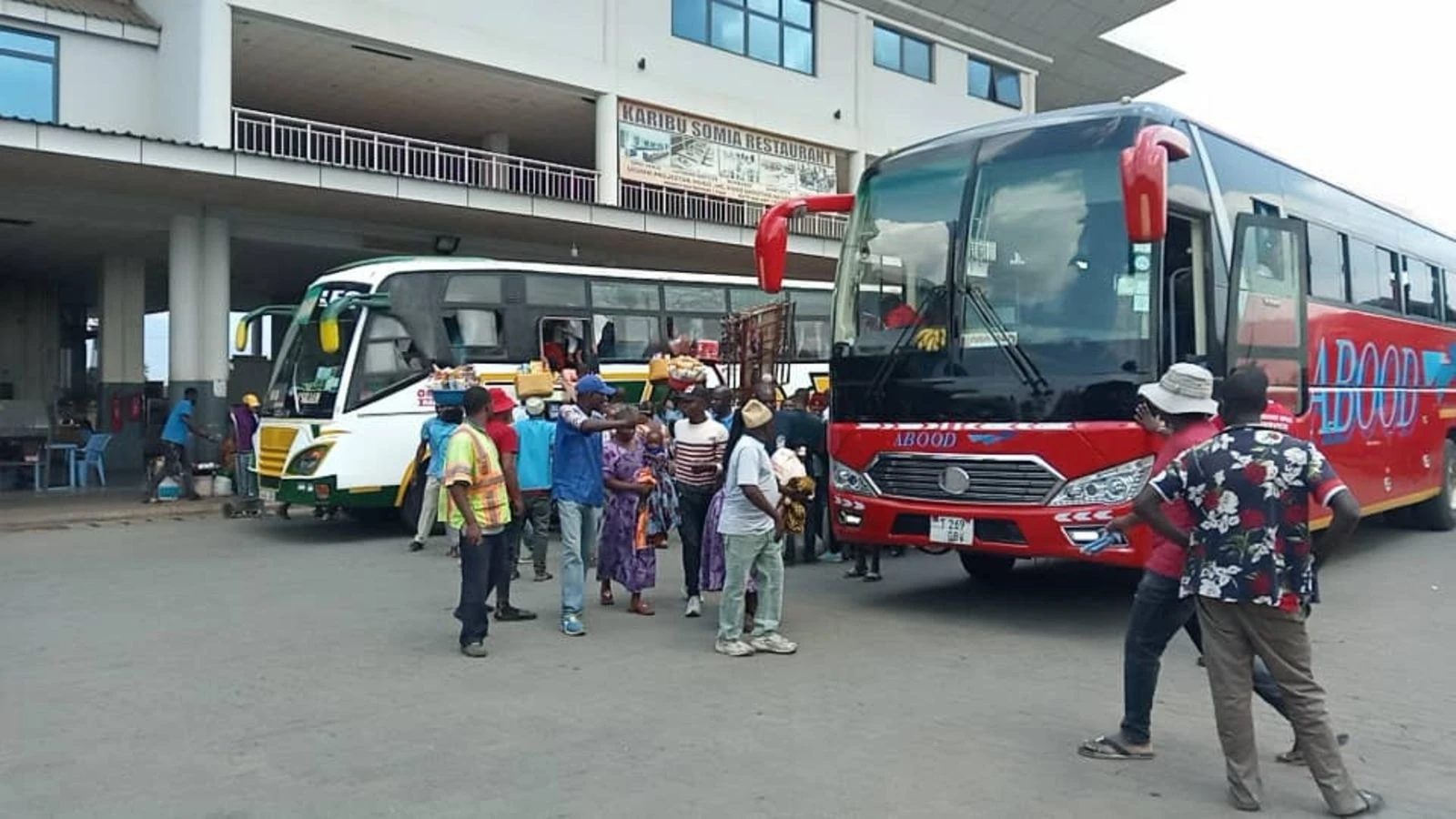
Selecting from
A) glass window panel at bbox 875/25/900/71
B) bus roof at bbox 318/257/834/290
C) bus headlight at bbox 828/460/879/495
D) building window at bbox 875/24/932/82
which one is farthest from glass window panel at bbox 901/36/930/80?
→ bus headlight at bbox 828/460/879/495

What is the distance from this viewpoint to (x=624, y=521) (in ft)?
27.5

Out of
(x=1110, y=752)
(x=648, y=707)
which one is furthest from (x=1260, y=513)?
(x=648, y=707)

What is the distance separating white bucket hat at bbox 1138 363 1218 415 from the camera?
17.1 feet

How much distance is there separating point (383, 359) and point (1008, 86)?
21961mm

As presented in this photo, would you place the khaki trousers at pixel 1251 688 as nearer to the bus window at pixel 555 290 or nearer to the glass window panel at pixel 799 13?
the bus window at pixel 555 290

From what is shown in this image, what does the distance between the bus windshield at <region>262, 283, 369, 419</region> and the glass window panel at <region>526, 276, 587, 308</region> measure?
2087mm

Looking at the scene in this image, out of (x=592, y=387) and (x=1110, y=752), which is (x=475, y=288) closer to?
(x=592, y=387)

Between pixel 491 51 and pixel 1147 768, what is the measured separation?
17.4 meters

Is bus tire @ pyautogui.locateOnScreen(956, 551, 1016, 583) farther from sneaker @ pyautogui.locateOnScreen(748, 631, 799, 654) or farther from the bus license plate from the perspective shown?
sneaker @ pyautogui.locateOnScreen(748, 631, 799, 654)

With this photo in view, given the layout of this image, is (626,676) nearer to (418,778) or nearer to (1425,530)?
(418,778)

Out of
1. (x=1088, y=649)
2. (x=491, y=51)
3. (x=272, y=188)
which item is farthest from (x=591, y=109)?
(x=1088, y=649)

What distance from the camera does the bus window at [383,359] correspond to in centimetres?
1295

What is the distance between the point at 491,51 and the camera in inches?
768

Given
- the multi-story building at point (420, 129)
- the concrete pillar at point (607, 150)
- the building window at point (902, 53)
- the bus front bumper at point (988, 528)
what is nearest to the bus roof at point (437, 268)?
the multi-story building at point (420, 129)
